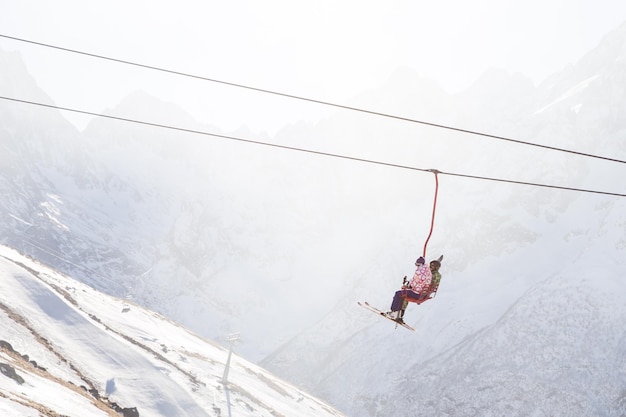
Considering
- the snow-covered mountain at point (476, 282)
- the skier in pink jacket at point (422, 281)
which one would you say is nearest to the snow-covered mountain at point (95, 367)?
the skier in pink jacket at point (422, 281)

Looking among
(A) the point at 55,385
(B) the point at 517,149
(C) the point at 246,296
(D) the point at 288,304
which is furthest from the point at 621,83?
(A) the point at 55,385

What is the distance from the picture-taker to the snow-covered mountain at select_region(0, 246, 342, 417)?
27.2 meters

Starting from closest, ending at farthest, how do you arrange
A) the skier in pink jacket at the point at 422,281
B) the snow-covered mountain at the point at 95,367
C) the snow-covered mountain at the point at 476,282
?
the skier in pink jacket at the point at 422,281 → the snow-covered mountain at the point at 95,367 → the snow-covered mountain at the point at 476,282

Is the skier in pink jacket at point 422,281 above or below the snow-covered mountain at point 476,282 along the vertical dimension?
below

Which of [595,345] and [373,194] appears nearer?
[595,345]

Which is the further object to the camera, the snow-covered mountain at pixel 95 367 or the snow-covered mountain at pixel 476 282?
the snow-covered mountain at pixel 476 282

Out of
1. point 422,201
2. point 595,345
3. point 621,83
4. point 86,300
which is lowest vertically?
point 86,300

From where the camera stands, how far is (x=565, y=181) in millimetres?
138000

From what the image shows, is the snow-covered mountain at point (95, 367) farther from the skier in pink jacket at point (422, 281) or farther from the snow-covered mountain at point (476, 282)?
the snow-covered mountain at point (476, 282)

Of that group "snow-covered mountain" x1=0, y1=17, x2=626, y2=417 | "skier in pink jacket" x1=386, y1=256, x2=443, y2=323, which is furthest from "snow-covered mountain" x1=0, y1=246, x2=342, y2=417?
"snow-covered mountain" x1=0, y1=17, x2=626, y2=417

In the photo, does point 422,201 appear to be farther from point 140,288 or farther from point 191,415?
point 191,415

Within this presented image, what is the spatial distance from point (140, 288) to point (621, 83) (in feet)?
574

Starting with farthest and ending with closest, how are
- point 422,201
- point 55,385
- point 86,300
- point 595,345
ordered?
point 422,201
point 595,345
point 86,300
point 55,385

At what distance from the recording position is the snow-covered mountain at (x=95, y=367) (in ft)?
89.3
